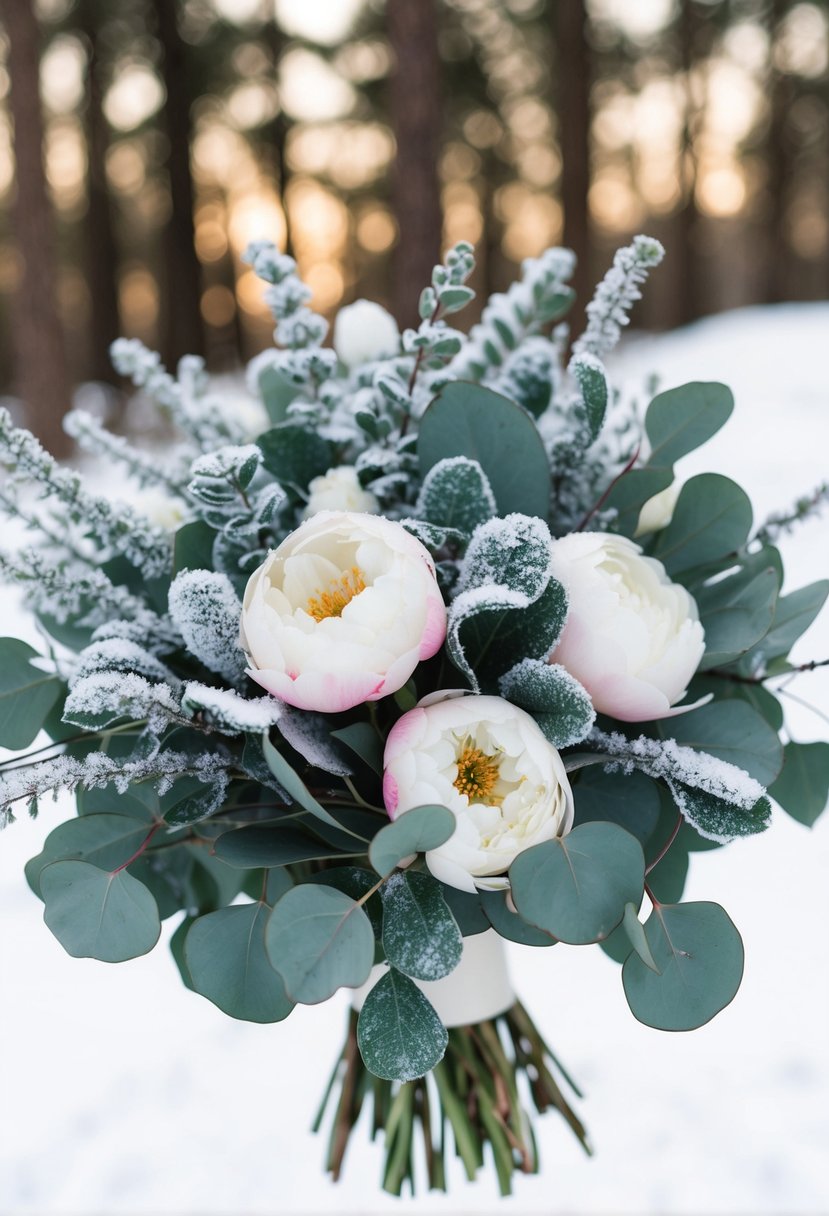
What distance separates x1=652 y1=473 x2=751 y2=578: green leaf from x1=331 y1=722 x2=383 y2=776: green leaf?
0.23 m

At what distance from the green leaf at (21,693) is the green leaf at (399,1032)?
25 centimetres

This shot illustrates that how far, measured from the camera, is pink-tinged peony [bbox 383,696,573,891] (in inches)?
18.7

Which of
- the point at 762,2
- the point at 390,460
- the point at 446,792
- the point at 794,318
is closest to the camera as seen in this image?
the point at 446,792

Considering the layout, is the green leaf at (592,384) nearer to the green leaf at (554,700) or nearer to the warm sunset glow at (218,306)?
the green leaf at (554,700)

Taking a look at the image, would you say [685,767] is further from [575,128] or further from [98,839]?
[575,128]

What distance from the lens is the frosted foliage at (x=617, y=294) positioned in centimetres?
56

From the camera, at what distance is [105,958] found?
0.49m

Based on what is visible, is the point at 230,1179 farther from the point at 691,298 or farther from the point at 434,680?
the point at 691,298

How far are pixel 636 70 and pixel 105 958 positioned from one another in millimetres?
9430

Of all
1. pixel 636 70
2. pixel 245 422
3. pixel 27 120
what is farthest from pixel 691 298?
pixel 245 422

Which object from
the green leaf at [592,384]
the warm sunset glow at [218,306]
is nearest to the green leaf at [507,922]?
the green leaf at [592,384]

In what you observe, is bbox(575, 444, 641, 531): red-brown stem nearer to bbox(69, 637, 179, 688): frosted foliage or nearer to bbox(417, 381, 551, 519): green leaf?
bbox(417, 381, 551, 519): green leaf

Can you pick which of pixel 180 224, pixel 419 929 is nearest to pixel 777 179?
pixel 180 224

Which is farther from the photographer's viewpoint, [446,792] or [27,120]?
[27,120]
